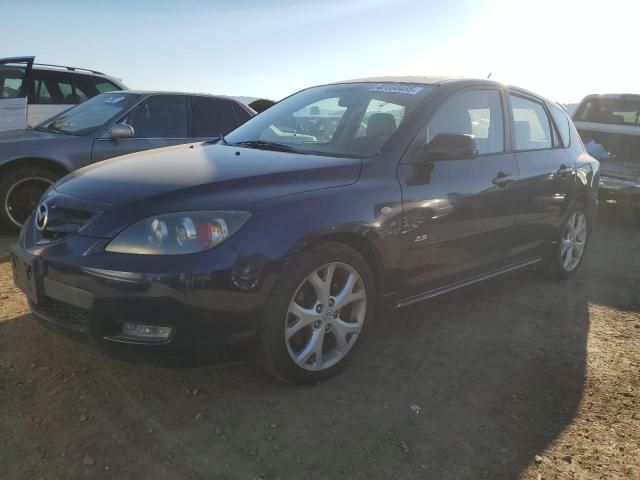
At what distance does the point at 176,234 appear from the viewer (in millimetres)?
2412

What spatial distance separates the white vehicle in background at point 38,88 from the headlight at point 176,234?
5.44 metres

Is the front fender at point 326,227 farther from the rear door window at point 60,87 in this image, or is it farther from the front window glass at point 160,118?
the rear door window at point 60,87

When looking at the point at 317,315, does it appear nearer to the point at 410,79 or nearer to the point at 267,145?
the point at 267,145

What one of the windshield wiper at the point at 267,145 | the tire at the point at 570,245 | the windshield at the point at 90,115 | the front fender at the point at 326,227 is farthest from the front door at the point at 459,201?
the windshield at the point at 90,115

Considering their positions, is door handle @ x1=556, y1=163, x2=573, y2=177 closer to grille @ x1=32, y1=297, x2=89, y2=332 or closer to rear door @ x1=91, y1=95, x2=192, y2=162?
grille @ x1=32, y1=297, x2=89, y2=332

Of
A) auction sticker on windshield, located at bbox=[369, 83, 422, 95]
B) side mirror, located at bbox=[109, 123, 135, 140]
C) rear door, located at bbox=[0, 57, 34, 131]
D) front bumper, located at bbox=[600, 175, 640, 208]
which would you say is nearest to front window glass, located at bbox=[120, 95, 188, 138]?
side mirror, located at bbox=[109, 123, 135, 140]

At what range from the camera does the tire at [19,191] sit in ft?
17.5

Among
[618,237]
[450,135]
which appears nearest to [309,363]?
[450,135]

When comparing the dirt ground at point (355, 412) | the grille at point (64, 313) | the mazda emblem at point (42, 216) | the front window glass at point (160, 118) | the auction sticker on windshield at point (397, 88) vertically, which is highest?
the auction sticker on windshield at point (397, 88)

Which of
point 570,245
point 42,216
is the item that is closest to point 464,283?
point 570,245

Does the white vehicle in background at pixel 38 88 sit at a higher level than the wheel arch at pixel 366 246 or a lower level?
higher

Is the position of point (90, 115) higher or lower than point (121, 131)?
higher

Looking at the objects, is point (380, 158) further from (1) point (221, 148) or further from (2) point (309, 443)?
(2) point (309, 443)

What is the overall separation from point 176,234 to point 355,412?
1188 mm
